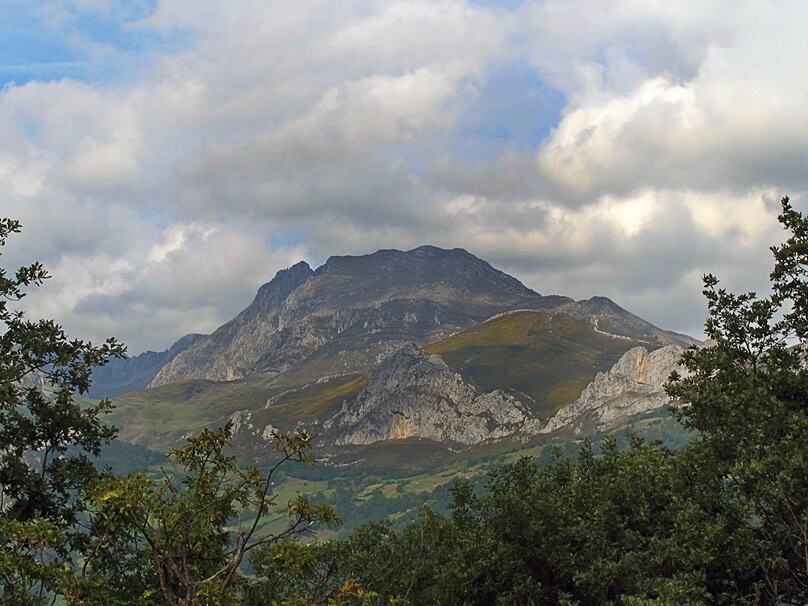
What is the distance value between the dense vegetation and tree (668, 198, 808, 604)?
0.08 m

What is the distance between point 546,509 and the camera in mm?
39750

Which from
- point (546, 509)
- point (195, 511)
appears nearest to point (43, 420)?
point (195, 511)

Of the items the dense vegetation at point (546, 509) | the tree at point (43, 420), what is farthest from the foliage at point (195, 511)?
the tree at point (43, 420)

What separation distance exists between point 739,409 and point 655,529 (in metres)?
8.30

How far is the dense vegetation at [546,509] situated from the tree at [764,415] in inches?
3.3

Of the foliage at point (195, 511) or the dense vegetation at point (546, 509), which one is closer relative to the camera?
Answer: the foliage at point (195, 511)

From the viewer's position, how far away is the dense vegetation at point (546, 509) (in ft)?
70.0

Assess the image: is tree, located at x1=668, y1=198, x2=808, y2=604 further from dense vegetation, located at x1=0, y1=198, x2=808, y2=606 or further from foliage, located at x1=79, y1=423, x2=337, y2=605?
foliage, located at x1=79, y1=423, x2=337, y2=605

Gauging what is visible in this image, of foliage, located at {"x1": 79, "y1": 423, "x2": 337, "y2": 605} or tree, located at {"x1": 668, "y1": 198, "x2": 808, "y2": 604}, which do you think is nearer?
foliage, located at {"x1": 79, "y1": 423, "x2": 337, "y2": 605}

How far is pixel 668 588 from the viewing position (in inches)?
1121

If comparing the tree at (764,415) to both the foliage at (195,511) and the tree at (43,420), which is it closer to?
the foliage at (195,511)

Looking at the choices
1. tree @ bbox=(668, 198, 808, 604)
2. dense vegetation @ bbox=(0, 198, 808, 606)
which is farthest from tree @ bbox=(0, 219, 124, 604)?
tree @ bbox=(668, 198, 808, 604)

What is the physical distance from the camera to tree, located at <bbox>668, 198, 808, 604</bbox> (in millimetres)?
28344

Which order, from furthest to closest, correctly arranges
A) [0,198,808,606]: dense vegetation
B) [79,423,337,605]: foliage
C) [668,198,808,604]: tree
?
[668,198,808,604]: tree
[0,198,808,606]: dense vegetation
[79,423,337,605]: foliage
